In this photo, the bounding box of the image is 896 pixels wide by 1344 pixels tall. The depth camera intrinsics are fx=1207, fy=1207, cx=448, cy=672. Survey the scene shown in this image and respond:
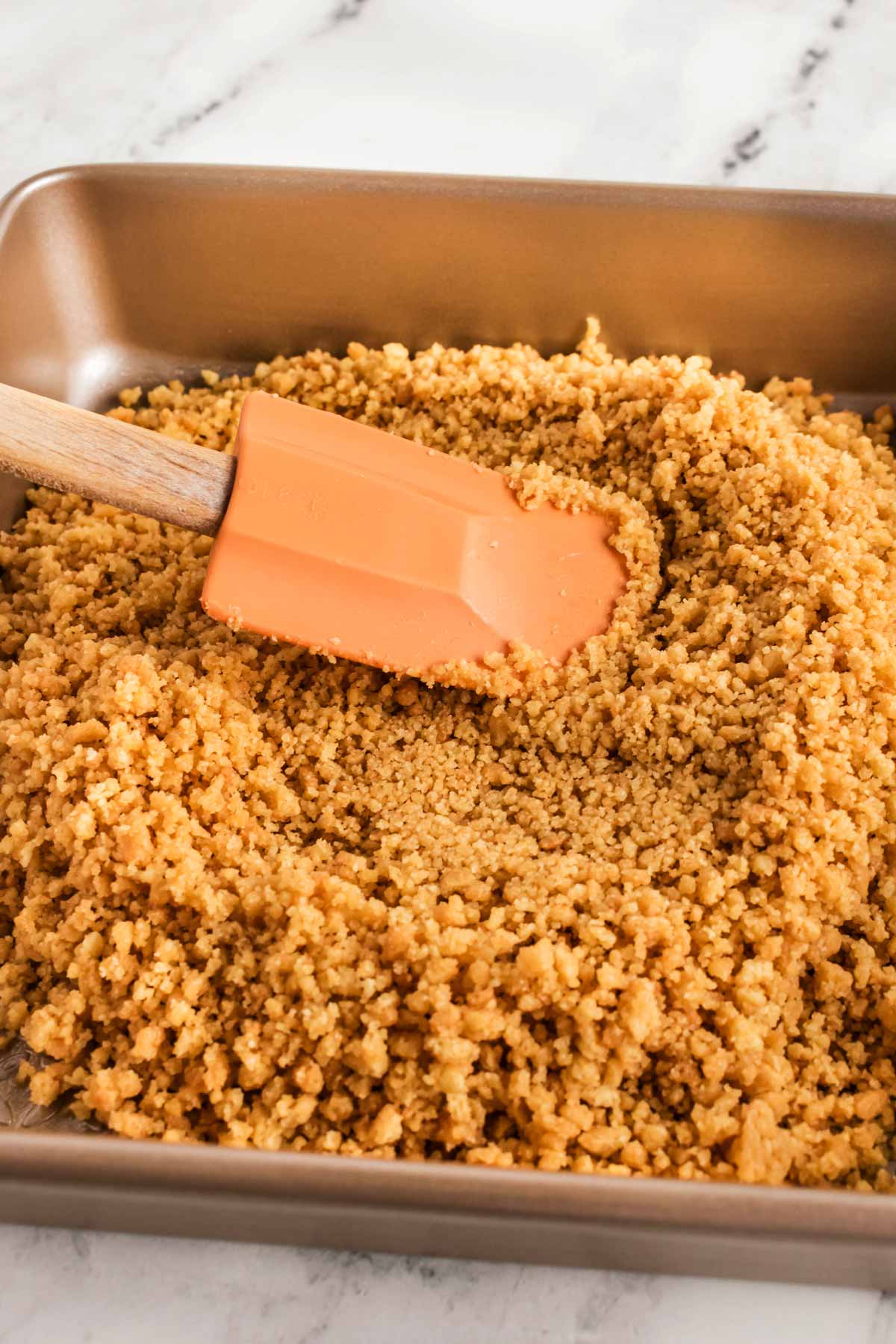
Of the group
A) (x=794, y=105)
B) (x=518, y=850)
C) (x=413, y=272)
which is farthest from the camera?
(x=794, y=105)

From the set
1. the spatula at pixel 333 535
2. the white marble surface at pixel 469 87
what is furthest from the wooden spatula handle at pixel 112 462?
the white marble surface at pixel 469 87

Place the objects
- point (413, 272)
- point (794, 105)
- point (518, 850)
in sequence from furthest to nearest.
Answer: point (794, 105)
point (413, 272)
point (518, 850)

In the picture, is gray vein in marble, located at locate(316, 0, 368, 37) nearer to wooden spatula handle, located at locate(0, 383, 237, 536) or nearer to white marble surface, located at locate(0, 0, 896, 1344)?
white marble surface, located at locate(0, 0, 896, 1344)

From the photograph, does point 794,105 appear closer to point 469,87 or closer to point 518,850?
point 469,87

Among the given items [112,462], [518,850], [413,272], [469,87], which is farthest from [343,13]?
[518,850]

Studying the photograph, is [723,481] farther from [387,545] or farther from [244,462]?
[244,462]

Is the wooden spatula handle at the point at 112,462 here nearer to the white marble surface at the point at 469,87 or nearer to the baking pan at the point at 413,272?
the baking pan at the point at 413,272

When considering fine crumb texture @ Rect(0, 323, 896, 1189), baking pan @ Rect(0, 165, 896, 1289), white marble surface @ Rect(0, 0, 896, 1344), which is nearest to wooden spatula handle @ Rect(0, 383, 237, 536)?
fine crumb texture @ Rect(0, 323, 896, 1189)

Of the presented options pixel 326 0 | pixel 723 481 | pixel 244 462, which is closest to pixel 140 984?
pixel 244 462
